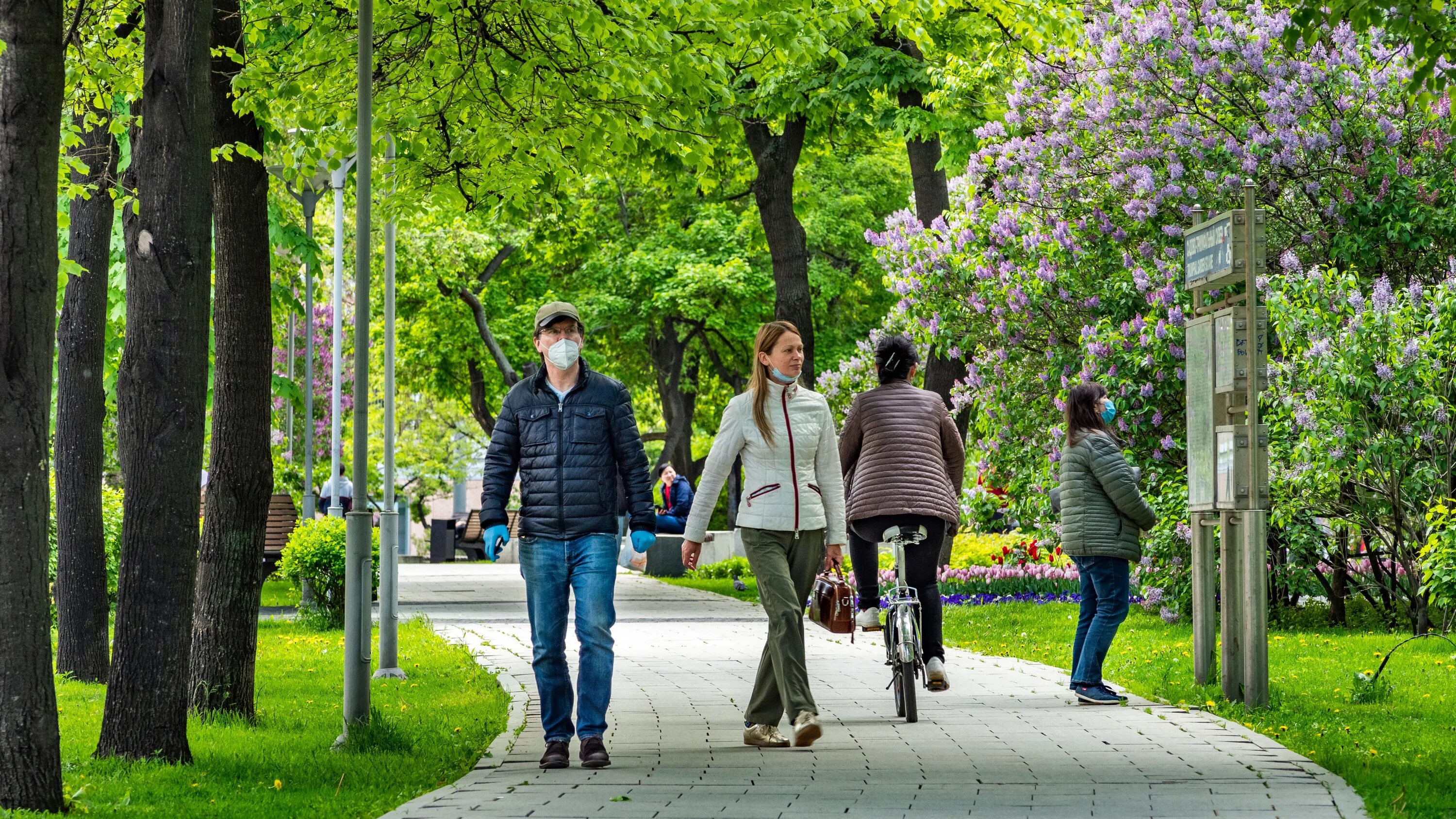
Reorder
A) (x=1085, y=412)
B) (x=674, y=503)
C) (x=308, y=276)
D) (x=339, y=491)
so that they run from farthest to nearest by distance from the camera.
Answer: (x=674, y=503), (x=339, y=491), (x=308, y=276), (x=1085, y=412)

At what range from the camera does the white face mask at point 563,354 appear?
786 cm

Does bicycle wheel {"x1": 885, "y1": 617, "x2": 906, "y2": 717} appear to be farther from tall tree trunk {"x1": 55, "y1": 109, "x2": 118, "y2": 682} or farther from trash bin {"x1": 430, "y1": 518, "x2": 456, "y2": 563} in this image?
trash bin {"x1": 430, "y1": 518, "x2": 456, "y2": 563}

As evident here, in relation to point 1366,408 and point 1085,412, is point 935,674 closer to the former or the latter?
point 1085,412

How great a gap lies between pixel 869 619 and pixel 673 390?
96.7ft

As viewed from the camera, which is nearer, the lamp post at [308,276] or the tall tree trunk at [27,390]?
the tall tree trunk at [27,390]

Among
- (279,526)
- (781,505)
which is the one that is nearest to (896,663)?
(781,505)

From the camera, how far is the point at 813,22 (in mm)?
13062

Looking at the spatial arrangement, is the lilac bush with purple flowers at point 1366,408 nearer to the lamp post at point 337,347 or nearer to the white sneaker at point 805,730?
the white sneaker at point 805,730

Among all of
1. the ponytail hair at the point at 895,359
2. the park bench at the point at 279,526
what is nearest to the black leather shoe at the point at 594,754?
the ponytail hair at the point at 895,359

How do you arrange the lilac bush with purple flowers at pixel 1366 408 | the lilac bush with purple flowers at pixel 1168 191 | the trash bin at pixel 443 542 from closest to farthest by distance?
the lilac bush with purple flowers at pixel 1366 408, the lilac bush with purple flowers at pixel 1168 191, the trash bin at pixel 443 542

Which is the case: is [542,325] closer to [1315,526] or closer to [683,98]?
[683,98]

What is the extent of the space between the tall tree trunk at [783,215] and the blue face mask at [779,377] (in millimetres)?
10834

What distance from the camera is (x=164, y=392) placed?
24.6ft

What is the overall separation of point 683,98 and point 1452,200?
644cm
